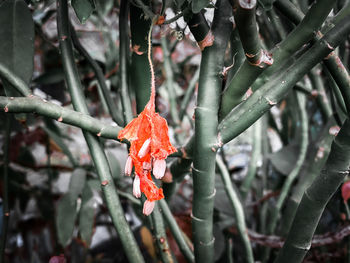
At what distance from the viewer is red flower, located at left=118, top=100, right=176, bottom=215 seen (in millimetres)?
276

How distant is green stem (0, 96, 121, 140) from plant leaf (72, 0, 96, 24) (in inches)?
3.9

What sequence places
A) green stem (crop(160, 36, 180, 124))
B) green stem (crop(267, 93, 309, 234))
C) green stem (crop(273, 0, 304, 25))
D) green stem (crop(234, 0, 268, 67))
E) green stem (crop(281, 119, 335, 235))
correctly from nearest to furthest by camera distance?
green stem (crop(234, 0, 268, 67)) < green stem (crop(273, 0, 304, 25)) < green stem (crop(281, 119, 335, 235)) < green stem (crop(267, 93, 309, 234)) < green stem (crop(160, 36, 180, 124))

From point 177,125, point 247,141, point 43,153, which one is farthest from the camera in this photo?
point 247,141

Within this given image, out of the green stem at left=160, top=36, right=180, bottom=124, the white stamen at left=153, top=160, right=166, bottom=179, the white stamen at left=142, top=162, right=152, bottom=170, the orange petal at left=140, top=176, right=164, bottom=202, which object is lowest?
the orange petal at left=140, top=176, right=164, bottom=202

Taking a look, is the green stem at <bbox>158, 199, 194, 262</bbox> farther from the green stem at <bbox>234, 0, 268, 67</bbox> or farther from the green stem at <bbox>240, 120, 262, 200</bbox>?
the green stem at <bbox>240, 120, 262, 200</bbox>

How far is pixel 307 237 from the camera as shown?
1.22 feet

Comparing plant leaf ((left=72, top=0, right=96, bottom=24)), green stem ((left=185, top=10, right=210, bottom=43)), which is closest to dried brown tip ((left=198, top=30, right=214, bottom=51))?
green stem ((left=185, top=10, right=210, bottom=43))

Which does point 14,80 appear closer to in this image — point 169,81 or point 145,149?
point 145,149

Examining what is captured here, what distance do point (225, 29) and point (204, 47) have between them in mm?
27

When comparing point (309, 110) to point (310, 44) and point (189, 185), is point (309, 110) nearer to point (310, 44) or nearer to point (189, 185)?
point (189, 185)

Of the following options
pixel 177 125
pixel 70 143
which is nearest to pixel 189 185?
pixel 177 125

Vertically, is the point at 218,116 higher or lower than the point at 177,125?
lower

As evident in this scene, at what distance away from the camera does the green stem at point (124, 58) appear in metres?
0.45

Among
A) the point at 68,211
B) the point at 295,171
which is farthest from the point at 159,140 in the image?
the point at 295,171
